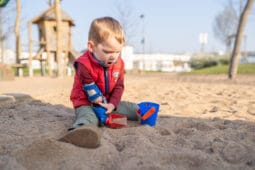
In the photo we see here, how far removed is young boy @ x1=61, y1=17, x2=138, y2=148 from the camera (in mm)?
1939

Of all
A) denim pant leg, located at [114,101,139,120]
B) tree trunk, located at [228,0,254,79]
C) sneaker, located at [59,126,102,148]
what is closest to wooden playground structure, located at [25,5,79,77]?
tree trunk, located at [228,0,254,79]

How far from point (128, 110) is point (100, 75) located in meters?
0.40

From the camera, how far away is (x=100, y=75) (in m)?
2.11

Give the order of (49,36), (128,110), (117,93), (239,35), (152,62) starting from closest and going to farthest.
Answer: (117,93) → (128,110) → (239,35) → (49,36) → (152,62)

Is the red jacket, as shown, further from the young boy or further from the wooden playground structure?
the wooden playground structure

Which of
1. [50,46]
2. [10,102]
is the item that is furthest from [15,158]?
[50,46]

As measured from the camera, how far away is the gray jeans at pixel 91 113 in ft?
6.15

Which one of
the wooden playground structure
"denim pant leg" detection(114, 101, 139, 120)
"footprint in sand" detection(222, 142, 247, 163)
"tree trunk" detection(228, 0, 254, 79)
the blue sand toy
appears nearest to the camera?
"footprint in sand" detection(222, 142, 247, 163)

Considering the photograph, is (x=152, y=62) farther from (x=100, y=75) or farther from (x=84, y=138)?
(x=84, y=138)

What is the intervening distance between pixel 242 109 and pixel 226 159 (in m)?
1.69

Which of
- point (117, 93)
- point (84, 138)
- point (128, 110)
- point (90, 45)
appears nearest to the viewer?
point (84, 138)

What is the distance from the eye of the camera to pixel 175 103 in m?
3.44

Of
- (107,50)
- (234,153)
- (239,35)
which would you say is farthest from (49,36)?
(234,153)

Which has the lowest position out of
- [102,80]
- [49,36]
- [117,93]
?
[117,93]
